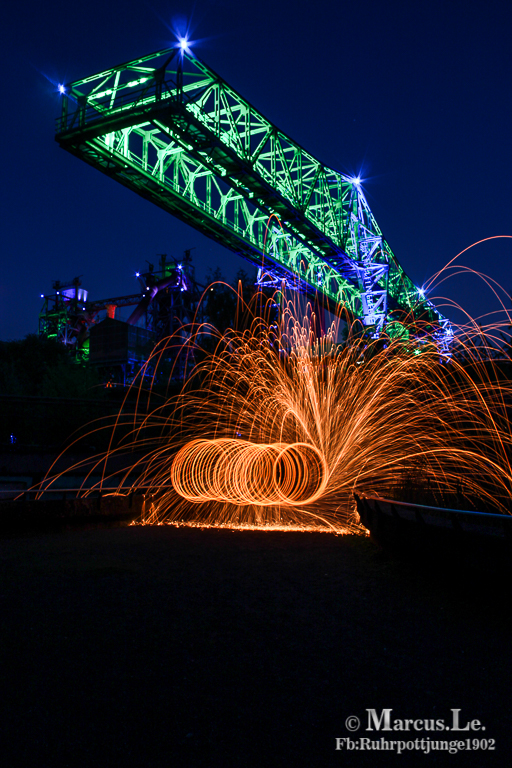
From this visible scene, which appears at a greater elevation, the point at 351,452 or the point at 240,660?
the point at 351,452

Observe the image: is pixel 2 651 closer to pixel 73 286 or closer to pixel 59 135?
pixel 59 135

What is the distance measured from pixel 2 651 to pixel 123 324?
2437 inches

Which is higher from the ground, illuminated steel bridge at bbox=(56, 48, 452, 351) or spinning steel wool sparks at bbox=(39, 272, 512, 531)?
illuminated steel bridge at bbox=(56, 48, 452, 351)

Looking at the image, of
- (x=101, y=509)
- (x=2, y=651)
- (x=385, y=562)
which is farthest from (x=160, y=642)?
(x=101, y=509)

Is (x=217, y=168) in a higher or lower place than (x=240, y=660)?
higher

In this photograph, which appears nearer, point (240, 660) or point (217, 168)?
point (240, 660)

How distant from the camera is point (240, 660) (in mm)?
4742

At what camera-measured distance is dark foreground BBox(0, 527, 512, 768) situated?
3.46 metres

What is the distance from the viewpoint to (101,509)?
1340 cm

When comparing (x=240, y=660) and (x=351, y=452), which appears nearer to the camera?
(x=240, y=660)

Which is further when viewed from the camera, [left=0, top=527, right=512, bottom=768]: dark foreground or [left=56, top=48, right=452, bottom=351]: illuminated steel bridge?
[left=56, top=48, right=452, bottom=351]: illuminated steel bridge

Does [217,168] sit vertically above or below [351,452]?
above

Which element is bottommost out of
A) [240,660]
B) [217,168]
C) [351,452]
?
[240,660]

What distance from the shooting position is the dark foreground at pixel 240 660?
346cm
